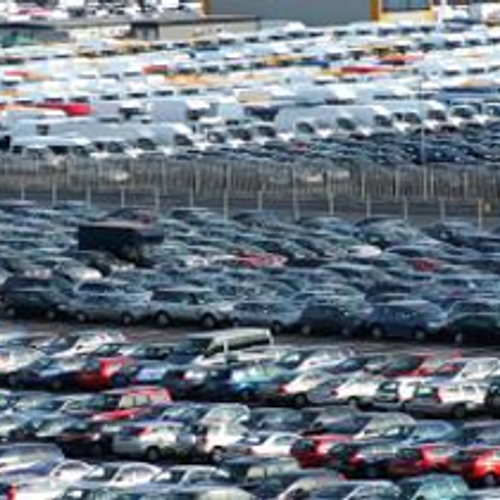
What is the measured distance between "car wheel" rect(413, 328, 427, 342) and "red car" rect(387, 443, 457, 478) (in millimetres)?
9422

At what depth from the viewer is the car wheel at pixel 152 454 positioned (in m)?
29.6

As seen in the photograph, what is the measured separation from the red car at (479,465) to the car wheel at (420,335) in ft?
32.4

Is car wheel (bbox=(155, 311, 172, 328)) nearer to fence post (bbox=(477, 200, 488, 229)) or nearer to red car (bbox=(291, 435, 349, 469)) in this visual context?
fence post (bbox=(477, 200, 488, 229))

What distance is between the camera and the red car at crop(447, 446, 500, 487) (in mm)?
27016

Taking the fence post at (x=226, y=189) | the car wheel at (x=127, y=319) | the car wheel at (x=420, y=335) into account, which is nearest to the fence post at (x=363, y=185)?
the fence post at (x=226, y=189)

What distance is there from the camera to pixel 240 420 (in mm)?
30156

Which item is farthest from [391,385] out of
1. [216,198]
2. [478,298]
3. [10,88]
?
[10,88]

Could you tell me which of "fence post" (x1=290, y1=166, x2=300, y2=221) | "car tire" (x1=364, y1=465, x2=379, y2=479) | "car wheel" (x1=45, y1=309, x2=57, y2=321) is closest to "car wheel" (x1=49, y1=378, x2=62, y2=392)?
"car wheel" (x1=45, y1=309, x2=57, y2=321)

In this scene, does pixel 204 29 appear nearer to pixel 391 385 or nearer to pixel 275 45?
pixel 275 45

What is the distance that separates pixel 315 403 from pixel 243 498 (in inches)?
297

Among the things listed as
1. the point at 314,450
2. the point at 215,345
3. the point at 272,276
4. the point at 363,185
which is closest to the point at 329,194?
the point at 363,185

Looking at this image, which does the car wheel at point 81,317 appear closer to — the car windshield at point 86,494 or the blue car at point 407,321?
the blue car at point 407,321

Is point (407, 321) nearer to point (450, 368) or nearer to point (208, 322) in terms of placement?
point (208, 322)

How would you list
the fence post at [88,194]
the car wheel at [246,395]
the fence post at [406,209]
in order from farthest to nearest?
the fence post at [88,194]
the fence post at [406,209]
the car wheel at [246,395]
